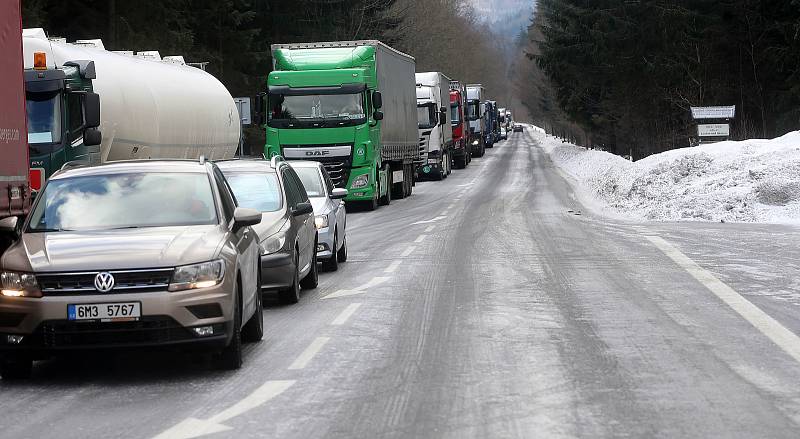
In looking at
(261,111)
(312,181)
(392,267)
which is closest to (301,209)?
(392,267)

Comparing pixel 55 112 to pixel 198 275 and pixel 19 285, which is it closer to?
pixel 19 285

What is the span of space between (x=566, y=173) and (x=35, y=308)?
157 feet

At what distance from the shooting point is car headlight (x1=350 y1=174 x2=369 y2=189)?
31219 millimetres

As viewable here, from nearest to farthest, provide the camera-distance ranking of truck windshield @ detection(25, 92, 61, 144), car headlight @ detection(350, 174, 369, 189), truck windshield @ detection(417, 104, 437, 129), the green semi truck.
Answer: truck windshield @ detection(25, 92, 61, 144) → the green semi truck → car headlight @ detection(350, 174, 369, 189) → truck windshield @ detection(417, 104, 437, 129)

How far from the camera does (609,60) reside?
58281 mm

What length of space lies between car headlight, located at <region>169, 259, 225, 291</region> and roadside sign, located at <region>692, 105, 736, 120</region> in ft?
101

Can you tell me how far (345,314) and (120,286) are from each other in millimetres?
3869

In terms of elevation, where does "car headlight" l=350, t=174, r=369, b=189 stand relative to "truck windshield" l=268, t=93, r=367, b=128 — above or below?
below

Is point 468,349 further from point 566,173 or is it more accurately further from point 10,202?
point 566,173

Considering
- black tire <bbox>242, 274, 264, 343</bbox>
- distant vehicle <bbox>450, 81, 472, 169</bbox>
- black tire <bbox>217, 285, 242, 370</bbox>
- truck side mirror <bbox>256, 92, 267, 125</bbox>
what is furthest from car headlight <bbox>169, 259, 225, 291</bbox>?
distant vehicle <bbox>450, 81, 472, 169</bbox>

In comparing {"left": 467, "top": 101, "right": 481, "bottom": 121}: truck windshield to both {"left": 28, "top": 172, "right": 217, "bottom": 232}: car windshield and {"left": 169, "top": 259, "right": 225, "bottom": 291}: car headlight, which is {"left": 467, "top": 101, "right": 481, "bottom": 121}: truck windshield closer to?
{"left": 28, "top": 172, "right": 217, "bottom": 232}: car windshield

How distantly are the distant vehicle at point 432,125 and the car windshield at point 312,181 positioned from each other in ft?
95.5

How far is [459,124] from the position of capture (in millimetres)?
59938

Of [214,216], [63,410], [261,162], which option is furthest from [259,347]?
[261,162]
